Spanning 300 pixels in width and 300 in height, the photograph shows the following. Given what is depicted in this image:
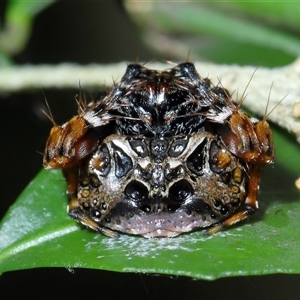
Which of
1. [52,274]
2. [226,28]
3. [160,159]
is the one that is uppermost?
[226,28]

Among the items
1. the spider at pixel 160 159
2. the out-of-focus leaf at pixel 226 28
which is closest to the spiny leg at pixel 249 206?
the spider at pixel 160 159

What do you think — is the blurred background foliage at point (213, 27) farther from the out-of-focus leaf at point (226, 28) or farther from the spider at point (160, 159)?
the spider at point (160, 159)

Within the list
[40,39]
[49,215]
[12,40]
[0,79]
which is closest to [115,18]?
[40,39]

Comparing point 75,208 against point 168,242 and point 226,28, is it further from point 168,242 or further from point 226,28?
point 226,28

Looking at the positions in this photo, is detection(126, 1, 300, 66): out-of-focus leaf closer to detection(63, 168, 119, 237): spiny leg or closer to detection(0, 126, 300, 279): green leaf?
detection(0, 126, 300, 279): green leaf

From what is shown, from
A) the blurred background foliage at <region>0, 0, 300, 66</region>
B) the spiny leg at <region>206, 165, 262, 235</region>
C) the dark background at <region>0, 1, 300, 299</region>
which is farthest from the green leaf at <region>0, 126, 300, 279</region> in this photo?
the blurred background foliage at <region>0, 0, 300, 66</region>

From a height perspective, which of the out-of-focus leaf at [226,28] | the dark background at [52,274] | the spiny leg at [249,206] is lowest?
the dark background at [52,274]

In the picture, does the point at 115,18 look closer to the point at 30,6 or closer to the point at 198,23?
the point at 198,23

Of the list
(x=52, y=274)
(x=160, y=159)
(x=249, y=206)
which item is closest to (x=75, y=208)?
(x=160, y=159)
